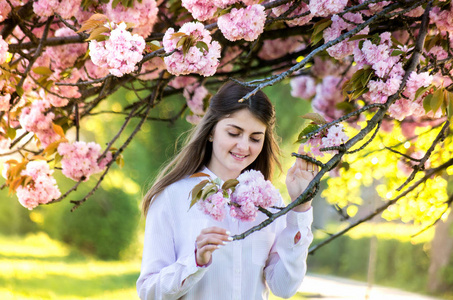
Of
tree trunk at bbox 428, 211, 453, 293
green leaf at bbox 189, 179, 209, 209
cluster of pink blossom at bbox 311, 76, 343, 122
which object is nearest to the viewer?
green leaf at bbox 189, 179, 209, 209

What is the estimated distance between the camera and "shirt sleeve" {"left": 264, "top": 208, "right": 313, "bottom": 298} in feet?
5.11

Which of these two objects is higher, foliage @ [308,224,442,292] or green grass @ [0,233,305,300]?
foliage @ [308,224,442,292]

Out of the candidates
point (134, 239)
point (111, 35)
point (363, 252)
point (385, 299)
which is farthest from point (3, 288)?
point (111, 35)

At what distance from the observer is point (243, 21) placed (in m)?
1.47


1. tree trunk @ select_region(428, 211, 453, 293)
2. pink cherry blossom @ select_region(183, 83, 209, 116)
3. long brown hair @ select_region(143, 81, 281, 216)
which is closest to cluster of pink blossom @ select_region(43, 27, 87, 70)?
pink cherry blossom @ select_region(183, 83, 209, 116)

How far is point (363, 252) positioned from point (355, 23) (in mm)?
→ 9470

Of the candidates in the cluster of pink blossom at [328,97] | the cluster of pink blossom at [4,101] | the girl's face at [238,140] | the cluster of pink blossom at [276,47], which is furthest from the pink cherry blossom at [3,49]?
the cluster of pink blossom at [328,97]

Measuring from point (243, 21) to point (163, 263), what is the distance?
73 cm

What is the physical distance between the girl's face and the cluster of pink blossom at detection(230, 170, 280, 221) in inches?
13.7

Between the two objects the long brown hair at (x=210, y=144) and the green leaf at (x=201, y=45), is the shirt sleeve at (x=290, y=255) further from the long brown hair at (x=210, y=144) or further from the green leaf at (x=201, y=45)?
the green leaf at (x=201, y=45)

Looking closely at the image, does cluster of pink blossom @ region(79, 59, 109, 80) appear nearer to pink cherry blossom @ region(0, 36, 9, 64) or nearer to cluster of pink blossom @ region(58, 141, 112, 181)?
cluster of pink blossom @ region(58, 141, 112, 181)

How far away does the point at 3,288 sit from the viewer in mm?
8109

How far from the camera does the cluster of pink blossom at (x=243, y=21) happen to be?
1.46 meters

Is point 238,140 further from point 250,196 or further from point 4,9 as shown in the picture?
point 4,9
